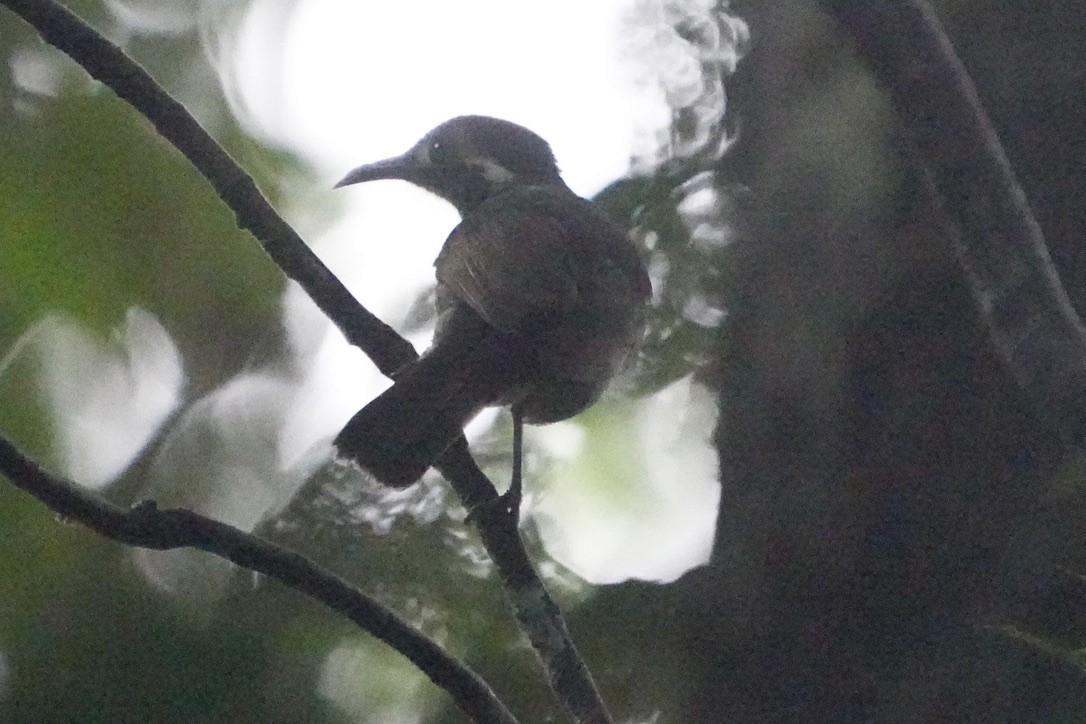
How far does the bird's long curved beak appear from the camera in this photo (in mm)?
4852

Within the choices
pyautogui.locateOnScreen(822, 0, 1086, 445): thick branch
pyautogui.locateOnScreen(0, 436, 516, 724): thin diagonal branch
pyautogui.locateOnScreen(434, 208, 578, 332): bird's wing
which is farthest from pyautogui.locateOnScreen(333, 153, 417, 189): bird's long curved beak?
pyautogui.locateOnScreen(0, 436, 516, 724): thin diagonal branch

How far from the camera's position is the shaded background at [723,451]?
3.40 m

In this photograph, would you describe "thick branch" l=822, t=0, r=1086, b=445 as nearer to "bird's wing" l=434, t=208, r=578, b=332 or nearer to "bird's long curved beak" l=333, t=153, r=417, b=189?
"bird's wing" l=434, t=208, r=578, b=332

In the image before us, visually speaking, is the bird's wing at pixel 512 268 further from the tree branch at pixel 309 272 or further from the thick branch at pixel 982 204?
the thick branch at pixel 982 204

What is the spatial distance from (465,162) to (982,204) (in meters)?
2.58

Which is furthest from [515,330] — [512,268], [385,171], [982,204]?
[385,171]

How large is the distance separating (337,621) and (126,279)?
1.21m

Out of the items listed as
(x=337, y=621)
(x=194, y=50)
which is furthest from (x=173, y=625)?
(x=194, y=50)

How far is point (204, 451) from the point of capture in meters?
4.21

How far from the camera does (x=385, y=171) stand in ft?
16.3

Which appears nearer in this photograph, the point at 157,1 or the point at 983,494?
the point at 983,494

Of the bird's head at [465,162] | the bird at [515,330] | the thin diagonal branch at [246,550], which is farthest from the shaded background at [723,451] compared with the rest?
the thin diagonal branch at [246,550]

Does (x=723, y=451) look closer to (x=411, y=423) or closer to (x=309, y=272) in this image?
(x=411, y=423)

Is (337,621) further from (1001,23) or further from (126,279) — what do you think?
(1001,23)
